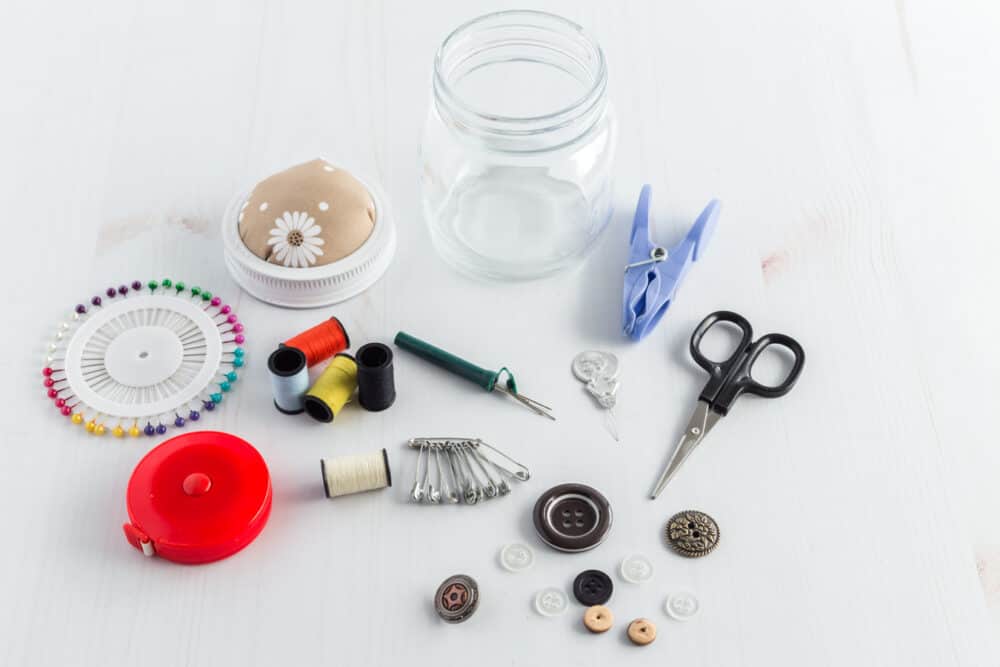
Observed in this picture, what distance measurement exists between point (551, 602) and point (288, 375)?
0.53m

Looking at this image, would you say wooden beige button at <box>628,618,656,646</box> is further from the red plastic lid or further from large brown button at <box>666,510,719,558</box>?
the red plastic lid

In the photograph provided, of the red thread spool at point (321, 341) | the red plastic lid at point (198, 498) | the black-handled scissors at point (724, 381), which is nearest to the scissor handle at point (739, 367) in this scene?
the black-handled scissors at point (724, 381)

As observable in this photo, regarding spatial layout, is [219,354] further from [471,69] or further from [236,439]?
[471,69]

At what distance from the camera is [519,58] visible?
2.36m

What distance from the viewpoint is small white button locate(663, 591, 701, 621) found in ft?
5.91

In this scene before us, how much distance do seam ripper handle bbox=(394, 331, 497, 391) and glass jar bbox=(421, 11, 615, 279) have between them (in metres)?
0.21

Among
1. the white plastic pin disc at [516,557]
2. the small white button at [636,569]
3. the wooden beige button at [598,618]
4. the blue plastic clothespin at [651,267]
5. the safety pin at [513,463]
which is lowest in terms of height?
the wooden beige button at [598,618]

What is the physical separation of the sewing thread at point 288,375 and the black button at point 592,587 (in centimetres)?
53

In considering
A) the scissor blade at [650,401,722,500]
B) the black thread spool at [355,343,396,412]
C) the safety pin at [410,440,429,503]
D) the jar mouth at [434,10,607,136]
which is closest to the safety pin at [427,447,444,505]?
the safety pin at [410,440,429,503]

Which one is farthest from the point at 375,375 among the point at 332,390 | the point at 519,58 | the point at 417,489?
the point at 519,58

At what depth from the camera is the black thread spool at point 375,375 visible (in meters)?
1.93

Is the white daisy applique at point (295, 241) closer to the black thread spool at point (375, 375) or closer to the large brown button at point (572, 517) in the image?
the black thread spool at point (375, 375)

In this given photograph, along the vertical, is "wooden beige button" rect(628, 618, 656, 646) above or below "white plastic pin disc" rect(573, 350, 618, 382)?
below

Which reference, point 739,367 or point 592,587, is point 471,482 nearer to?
point 592,587
